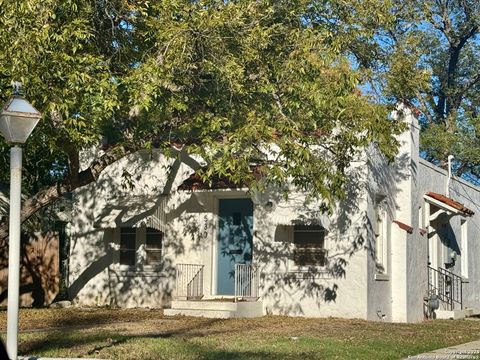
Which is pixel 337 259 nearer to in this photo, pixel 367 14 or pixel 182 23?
pixel 367 14

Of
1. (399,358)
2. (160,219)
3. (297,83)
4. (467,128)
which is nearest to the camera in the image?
(399,358)

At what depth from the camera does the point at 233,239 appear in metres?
19.8

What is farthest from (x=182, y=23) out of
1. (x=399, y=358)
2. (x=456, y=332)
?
(x=456, y=332)

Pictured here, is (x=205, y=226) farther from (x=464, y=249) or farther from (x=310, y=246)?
(x=464, y=249)

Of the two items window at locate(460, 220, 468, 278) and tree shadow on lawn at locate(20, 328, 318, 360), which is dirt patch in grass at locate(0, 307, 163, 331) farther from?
window at locate(460, 220, 468, 278)

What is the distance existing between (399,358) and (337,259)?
20.5 ft

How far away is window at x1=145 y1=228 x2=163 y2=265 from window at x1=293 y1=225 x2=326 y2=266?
11.8 feet

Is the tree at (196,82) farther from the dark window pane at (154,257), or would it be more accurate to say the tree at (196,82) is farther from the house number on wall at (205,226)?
the dark window pane at (154,257)

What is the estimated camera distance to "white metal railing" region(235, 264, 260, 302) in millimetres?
18797

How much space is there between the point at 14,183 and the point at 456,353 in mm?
7508

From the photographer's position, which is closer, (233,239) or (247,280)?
(247,280)

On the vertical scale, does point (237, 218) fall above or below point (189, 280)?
above

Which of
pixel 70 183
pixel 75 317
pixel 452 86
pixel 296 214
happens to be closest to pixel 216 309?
pixel 296 214

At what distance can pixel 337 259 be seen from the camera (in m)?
18.4
